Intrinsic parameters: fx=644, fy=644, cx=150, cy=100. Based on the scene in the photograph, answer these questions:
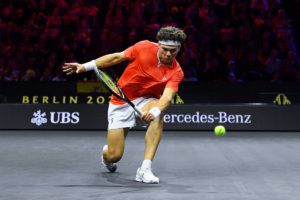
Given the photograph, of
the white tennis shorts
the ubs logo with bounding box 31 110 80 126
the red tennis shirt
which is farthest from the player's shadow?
the ubs logo with bounding box 31 110 80 126

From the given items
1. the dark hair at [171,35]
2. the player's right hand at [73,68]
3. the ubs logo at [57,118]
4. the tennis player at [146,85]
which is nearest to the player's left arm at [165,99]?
the tennis player at [146,85]

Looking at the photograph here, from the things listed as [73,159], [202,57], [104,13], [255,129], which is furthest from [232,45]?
[73,159]

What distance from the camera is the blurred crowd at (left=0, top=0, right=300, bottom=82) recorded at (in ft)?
45.2

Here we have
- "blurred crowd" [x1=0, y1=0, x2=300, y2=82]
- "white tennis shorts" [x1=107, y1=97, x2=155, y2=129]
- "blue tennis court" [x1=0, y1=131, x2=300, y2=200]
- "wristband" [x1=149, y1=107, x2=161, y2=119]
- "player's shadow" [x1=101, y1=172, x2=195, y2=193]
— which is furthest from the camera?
"blurred crowd" [x1=0, y1=0, x2=300, y2=82]

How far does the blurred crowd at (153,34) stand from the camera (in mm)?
13789

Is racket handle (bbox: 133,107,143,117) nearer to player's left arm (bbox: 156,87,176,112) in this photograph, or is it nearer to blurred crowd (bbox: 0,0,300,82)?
player's left arm (bbox: 156,87,176,112)

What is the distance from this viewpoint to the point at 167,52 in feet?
20.9

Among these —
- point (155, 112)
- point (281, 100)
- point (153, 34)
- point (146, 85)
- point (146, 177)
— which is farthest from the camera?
point (153, 34)

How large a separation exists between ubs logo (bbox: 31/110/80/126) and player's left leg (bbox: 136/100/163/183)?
638cm

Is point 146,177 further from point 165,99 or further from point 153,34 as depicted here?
point 153,34

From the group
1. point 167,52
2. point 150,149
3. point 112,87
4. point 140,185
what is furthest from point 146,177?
point 167,52

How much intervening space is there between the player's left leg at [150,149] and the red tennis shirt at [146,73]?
0.66 feet

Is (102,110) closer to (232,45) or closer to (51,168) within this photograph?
(232,45)

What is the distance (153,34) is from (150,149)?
808 centimetres
